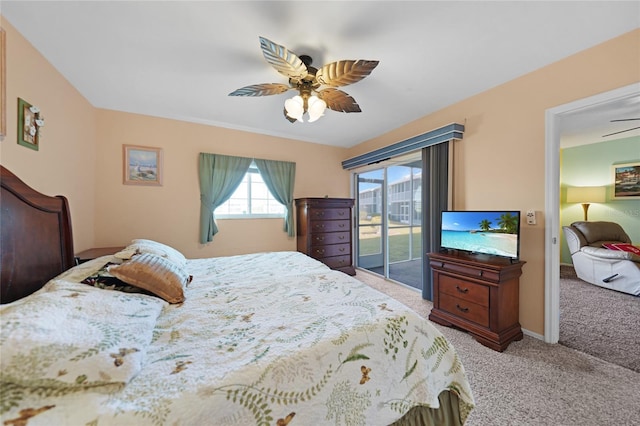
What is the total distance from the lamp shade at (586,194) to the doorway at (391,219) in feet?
11.0

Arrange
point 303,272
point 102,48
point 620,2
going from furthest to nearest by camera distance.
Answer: point 303,272 → point 102,48 → point 620,2

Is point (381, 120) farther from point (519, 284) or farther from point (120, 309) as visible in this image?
point (120, 309)

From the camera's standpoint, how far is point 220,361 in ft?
2.76

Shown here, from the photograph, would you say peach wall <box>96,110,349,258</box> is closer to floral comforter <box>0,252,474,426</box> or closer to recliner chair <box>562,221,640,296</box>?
floral comforter <box>0,252,474,426</box>

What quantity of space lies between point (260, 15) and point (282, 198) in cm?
256

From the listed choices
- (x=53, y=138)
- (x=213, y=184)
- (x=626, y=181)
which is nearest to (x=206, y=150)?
(x=213, y=184)

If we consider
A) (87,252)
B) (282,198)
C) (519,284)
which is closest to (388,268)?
(519,284)

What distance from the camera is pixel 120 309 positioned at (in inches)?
38.7

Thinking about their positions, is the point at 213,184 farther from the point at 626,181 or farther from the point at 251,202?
the point at 626,181

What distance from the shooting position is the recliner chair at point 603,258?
312cm

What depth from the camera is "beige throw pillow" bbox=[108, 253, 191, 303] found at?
1312 millimetres

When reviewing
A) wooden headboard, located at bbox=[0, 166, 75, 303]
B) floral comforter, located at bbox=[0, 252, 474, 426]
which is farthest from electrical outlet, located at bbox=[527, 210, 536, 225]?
wooden headboard, located at bbox=[0, 166, 75, 303]

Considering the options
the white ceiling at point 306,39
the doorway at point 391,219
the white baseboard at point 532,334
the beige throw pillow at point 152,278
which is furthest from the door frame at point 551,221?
the beige throw pillow at point 152,278

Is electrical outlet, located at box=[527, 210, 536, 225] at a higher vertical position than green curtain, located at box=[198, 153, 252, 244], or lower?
lower
